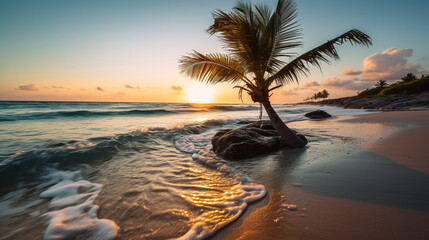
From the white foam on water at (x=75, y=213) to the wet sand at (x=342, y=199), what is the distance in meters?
1.54

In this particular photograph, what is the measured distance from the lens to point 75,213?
Result: 2600 millimetres

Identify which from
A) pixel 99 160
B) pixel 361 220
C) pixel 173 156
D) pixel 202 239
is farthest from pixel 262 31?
pixel 99 160

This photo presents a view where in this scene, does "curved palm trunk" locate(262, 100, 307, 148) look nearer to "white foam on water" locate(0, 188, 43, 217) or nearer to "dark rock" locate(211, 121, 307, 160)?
Result: "dark rock" locate(211, 121, 307, 160)

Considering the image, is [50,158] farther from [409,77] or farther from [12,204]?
[409,77]

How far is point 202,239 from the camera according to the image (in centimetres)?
187

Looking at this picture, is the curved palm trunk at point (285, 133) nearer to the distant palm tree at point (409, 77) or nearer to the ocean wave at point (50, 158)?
→ the ocean wave at point (50, 158)

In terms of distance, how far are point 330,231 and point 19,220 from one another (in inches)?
160

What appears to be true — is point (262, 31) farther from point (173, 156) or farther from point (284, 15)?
point (173, 156)

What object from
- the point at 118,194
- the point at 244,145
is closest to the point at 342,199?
the point at 244,145

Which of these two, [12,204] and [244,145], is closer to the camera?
[12,204]

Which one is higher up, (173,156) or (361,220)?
(361,220)

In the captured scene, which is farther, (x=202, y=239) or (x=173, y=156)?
(x=173, y=156)

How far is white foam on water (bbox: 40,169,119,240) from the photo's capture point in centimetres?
216

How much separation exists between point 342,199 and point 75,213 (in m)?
3.75
